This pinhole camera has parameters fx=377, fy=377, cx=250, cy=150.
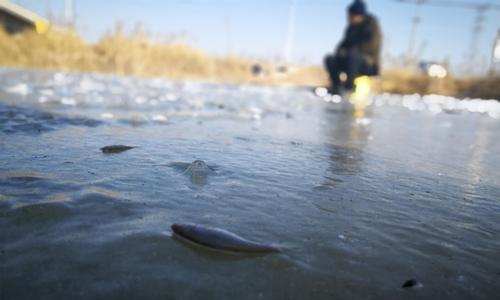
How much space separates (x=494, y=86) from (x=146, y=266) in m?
14.4

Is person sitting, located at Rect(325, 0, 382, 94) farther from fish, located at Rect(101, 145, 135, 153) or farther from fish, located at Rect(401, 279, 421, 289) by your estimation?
fish, located at Rect(401, 279, 421, 289)

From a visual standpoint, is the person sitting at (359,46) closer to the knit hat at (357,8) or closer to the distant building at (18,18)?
the knit hat at (357,8)

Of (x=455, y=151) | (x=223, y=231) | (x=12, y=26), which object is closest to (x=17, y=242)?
(x=223, y=231)

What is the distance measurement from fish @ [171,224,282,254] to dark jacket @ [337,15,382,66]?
832 centimetres


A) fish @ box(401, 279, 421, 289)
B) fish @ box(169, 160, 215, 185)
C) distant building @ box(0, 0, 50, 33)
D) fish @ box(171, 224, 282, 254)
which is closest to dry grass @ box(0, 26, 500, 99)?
distant building @ box(0, 0, 50, 33)

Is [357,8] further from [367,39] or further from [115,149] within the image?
[115,149]

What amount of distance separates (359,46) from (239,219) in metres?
8.35

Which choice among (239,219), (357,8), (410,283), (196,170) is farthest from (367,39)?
(410,283)

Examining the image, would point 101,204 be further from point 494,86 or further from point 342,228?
point 494,86

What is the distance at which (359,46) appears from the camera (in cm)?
855

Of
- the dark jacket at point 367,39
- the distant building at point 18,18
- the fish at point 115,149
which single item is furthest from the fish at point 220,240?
the distant building at point 18,18

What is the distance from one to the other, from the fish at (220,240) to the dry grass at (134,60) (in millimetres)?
13266

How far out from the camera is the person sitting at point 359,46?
8.47 meters

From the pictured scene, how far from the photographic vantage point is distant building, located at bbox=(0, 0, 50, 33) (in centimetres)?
1697
